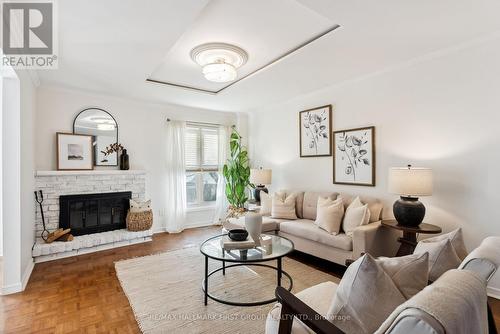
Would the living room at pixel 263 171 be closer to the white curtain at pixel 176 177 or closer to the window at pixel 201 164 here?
the white curtain at pixel 176 177

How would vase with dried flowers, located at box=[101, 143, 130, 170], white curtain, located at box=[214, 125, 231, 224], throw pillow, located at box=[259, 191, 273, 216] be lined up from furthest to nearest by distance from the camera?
white curtain, located at box=[214, 125, 231, 224], vase with dried flowers, located at box=[101, 143, 130, 170], throw pillow, located at box=[259, 191, 273, 216]

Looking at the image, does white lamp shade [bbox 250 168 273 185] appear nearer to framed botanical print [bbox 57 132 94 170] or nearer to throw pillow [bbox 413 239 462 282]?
framed botanical print [bbox 57 132 94 170]

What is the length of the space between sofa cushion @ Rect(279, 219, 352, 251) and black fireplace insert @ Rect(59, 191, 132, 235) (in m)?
2.75

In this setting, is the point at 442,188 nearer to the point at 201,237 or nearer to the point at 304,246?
the point at 304,246

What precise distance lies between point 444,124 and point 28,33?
4.23m

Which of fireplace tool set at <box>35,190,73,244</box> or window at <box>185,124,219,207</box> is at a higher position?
window at <box>185,124,219,207</box>

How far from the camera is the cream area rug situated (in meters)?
2.06

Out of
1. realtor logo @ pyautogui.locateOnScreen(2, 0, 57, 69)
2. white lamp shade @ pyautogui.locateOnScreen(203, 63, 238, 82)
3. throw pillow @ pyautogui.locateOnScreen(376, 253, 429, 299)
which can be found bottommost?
throw pillow @ pyautogui.locateOnScreen(376, 253, 429, 299)

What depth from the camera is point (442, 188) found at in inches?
111

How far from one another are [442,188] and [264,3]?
8.84 ft

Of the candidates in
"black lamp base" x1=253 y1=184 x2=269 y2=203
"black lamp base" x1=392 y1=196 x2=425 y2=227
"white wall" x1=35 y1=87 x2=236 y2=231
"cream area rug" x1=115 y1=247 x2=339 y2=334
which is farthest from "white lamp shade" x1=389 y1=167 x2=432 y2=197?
"white wall" x1=35 y1=87 x2=236 y2=231

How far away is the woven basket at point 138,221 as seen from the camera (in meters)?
4.18

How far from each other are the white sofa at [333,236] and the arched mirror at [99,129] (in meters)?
2.39

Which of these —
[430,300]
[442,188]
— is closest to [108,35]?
[430,300]
